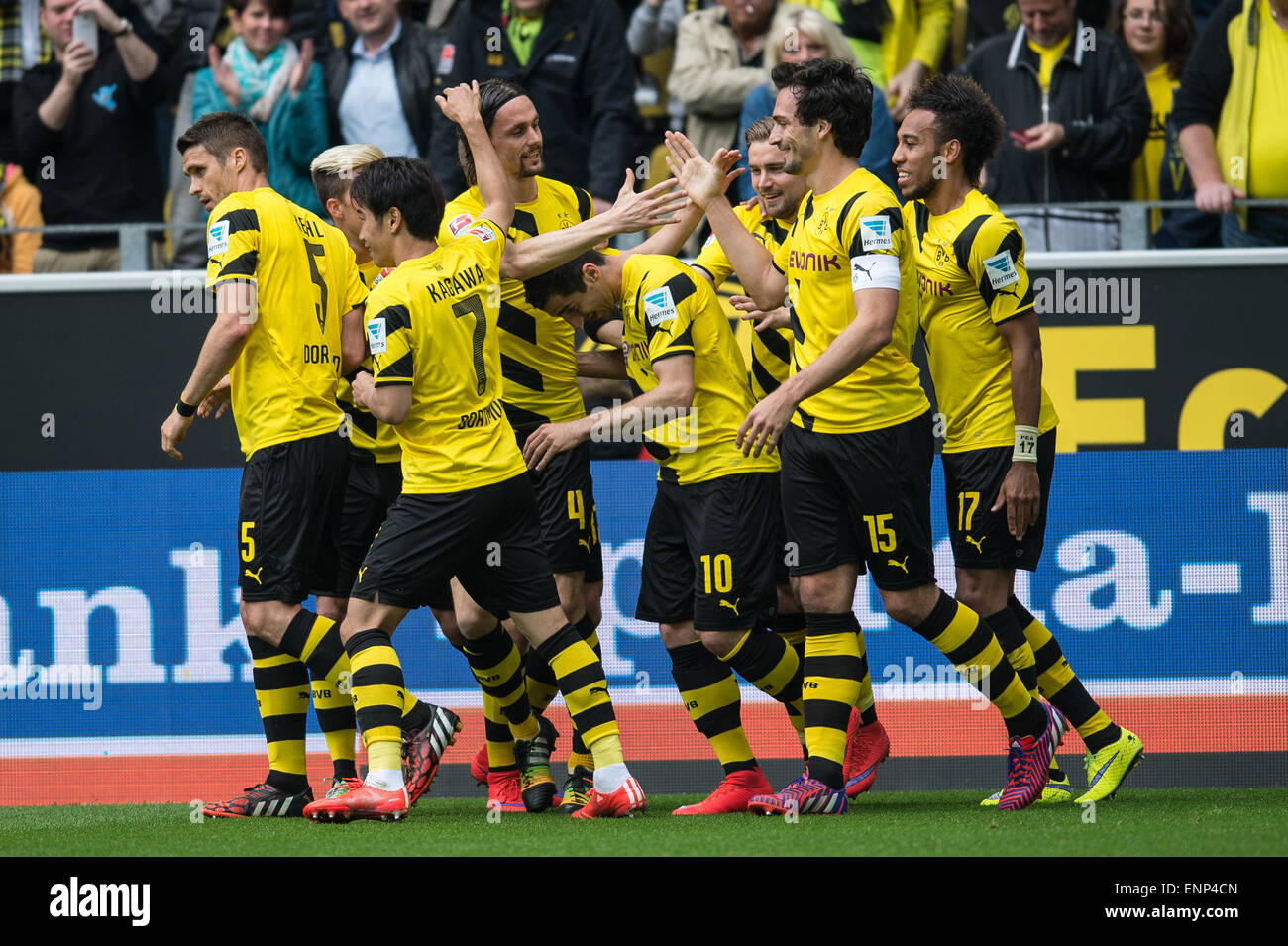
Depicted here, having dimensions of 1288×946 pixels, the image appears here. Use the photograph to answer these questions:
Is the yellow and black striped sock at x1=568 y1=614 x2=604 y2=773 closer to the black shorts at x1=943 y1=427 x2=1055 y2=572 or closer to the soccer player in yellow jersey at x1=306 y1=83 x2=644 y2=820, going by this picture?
the soccer player in yellow jersey at x1=306 y1=83 x2=644 y2=820

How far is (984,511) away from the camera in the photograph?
5863 millimetres

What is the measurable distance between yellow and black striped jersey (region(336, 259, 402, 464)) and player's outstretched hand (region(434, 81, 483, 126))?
0.81 meters

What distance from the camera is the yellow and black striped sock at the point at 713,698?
19.6 ft

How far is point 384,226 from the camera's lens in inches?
217

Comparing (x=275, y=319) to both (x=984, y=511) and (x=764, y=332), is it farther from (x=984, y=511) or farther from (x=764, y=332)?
(x=984, y=511)

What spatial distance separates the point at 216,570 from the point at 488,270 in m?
2.83

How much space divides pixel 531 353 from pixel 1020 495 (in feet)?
6.54

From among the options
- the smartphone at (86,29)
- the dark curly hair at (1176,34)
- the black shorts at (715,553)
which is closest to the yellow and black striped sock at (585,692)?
the black shorts at (715,553)

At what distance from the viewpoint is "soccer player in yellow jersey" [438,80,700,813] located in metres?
6.25

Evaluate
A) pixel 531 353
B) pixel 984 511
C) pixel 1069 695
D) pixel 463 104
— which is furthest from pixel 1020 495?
pixel 463 104

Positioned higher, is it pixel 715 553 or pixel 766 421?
→ pixel 766 421

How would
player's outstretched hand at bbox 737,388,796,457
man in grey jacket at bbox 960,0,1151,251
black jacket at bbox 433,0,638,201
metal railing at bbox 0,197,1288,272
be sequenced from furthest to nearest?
black jacket at bbox 433,0,638,201 < man in grey jacket at bbox 960,0,1151,251 < metal railing at bbox 0,197,1288,272 < player's outstretched hand at bbox 737,388,796,457

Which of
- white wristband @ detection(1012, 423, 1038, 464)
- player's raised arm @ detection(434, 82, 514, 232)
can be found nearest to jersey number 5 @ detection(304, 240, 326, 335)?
player's raised arm @ detection(434, 82, 514, 232)
